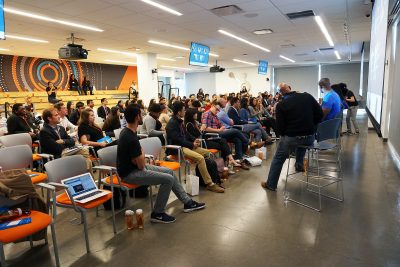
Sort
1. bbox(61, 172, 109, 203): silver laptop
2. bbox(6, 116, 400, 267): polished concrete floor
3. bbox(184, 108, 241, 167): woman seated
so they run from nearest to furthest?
bbox(6, 116, 400, 267): polished concrete floor < bbox(61, 172, 109, 203): silver laptop < bbox(184, 108, 241, 167): woman seated

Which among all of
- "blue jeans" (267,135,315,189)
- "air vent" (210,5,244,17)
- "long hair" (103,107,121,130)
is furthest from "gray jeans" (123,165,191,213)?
"air vent" (210,5,244,17)

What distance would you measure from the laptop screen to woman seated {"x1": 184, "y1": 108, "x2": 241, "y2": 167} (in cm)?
192

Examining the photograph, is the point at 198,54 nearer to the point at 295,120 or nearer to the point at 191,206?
the point at 295,120

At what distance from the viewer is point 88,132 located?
14.7 feet

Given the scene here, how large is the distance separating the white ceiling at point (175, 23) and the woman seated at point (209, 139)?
220 centimetres

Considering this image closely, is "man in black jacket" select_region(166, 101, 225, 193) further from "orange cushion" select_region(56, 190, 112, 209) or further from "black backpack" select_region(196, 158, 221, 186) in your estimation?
"orange cushion" select_region(56, 190, 112, 209)

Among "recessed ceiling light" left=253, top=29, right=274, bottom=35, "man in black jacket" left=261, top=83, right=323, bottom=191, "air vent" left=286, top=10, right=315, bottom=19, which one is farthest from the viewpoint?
"recessed ceiling light" left=253, top=29, right=274, bottom=35

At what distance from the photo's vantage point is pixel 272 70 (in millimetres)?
20062

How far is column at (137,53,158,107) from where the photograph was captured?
1102 centimetres

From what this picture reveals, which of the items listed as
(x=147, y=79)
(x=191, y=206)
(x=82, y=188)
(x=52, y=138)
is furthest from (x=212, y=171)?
(x=147, y=79)

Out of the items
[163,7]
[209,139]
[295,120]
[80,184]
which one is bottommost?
[80,184]

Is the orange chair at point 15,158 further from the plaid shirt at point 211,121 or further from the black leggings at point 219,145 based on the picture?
the plaid shirt at point 211,121

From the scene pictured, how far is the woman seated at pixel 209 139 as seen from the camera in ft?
14.8

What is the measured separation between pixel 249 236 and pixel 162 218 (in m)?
0.96
